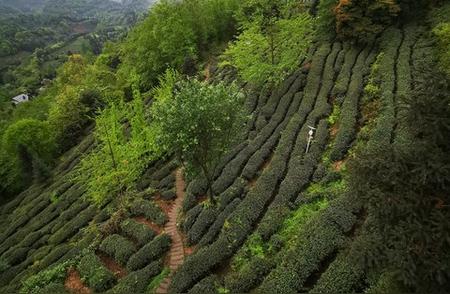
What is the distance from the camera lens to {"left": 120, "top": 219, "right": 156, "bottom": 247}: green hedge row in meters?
23.5

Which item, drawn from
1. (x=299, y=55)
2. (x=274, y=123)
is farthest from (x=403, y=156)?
(x=299, y=55)

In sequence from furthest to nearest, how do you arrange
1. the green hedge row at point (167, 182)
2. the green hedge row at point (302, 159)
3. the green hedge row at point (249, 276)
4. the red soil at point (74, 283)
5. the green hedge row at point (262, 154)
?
1. the green hedge row at point (167, 182)
2. the green hedge row at point (262, 154)
3. the red soil at point (74, 283)
4. the green hedge row at point (302, 159)
5. the green hedge row at point (249, 276)

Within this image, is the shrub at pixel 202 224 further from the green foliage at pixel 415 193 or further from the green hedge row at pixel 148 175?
the green foliage at pixel 415 193

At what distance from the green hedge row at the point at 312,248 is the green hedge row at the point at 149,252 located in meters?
A: 7.55

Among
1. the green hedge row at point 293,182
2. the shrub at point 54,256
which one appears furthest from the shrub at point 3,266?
the green hedge row at point 293,182

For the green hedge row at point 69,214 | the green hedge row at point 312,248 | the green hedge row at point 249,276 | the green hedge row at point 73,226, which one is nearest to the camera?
the green hedge row at point 312,248

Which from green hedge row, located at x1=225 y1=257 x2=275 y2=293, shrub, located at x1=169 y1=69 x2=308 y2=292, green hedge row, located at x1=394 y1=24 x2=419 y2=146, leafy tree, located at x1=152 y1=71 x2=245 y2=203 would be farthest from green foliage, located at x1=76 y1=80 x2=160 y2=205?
green hedge row, located at x1=394 y1=24 x2=419 y2=146

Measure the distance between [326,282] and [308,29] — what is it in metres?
34.9

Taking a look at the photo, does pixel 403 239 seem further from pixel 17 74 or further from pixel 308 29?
pixel 17 74

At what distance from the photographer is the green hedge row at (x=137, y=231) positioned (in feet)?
77.0

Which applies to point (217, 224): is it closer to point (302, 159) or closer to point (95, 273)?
point (302, 159)

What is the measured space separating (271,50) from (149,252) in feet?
82.9

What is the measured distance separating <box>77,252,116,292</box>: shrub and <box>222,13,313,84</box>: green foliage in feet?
74.5

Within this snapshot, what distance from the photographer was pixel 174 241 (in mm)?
23062
